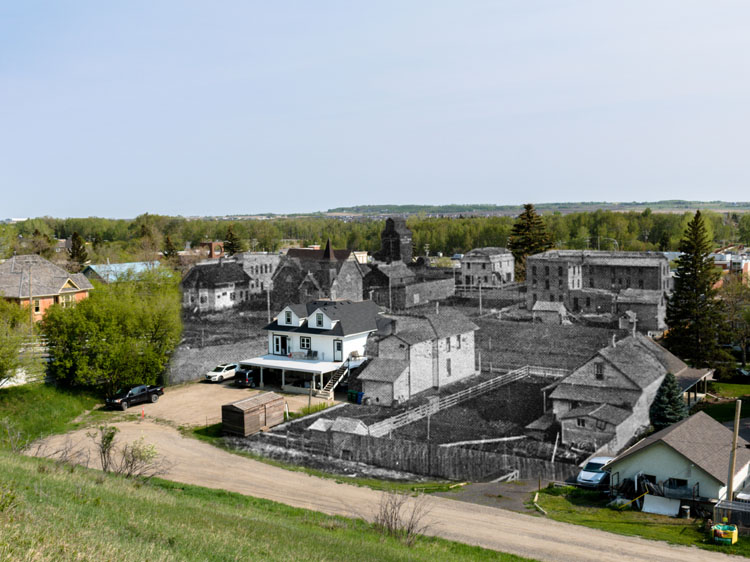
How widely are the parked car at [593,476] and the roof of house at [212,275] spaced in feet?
202

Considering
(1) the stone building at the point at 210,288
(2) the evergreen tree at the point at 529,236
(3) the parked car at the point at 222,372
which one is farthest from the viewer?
(2) the evergreen tree at the point at 529,236

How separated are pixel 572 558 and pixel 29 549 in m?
15.5

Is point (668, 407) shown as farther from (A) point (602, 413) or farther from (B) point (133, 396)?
(B) point (133, 396)

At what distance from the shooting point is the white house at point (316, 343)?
4322 cm

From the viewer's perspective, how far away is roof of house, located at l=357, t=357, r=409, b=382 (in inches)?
1540

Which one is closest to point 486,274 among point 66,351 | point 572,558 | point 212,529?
point 66,351

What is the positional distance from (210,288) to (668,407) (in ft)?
195

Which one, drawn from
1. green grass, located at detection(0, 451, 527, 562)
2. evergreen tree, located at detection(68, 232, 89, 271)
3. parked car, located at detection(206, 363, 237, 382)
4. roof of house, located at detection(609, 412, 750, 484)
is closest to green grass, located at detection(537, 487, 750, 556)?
roof of house, located at detection(609, 412, 750, 484)

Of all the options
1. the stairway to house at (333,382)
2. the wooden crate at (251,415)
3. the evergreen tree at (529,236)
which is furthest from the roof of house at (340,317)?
the evergreen tree at (529,236)

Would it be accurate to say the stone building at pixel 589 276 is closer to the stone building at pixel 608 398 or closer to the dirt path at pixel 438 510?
the stone building at pixel 608 398

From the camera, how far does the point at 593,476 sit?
2800 centimetres

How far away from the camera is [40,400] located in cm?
3866

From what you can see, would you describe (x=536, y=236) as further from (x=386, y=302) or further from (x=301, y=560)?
(x=301, y=560)

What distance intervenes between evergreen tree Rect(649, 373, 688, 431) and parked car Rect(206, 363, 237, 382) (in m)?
26.3
